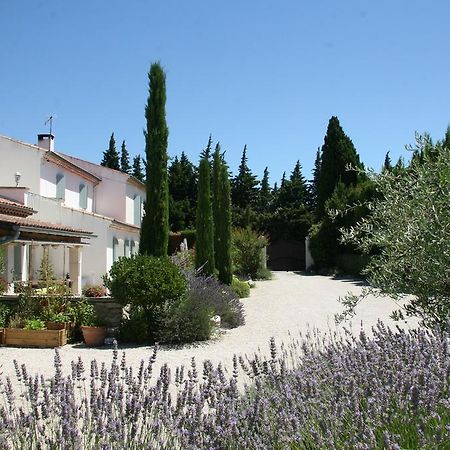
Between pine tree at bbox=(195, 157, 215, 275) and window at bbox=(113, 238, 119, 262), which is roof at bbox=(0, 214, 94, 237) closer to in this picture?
pine tree at bbox=(195, 157, 215, 275)

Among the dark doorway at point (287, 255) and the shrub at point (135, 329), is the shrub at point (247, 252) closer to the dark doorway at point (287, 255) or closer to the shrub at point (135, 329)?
the dark doorway at point (287, 255)

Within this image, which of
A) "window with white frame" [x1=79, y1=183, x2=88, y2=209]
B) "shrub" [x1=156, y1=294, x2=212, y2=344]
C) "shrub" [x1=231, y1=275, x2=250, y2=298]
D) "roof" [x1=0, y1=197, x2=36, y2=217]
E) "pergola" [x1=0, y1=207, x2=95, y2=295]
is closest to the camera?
"shrub" [x1=156, y1=294, x2=212, y2=344]

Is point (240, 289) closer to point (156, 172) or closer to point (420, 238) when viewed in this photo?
point (156, 172)

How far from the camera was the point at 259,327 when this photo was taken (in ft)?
44.5

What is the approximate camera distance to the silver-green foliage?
510cm

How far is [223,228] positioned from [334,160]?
56.2 ft

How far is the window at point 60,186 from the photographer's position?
21.6 metres

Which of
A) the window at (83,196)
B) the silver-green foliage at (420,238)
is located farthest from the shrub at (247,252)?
the silver-green foliage at (420,238)

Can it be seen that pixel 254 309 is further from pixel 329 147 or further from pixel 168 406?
pixel 329 147

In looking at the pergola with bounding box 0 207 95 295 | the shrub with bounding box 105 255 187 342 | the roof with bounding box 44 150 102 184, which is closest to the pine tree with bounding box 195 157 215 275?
the pergola with bounding box 0 207 95 295

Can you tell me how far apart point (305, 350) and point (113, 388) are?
70.5 inches

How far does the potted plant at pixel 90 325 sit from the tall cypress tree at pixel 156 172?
2.30m

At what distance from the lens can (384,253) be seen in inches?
241

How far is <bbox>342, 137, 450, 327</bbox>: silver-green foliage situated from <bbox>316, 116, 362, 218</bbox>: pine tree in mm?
32250
